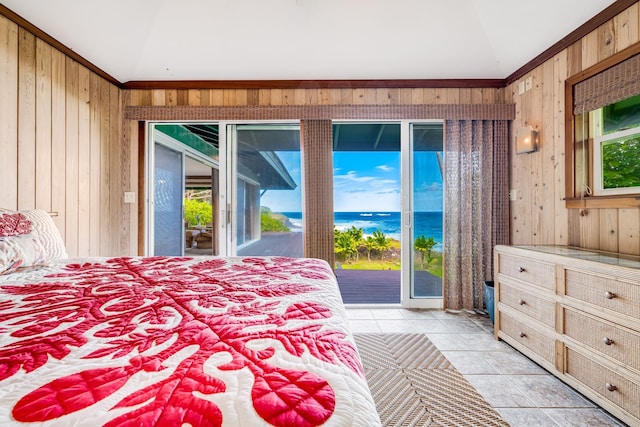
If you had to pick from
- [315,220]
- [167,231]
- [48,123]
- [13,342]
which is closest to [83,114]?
[48,123]

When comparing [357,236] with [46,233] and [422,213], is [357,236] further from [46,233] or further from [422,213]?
[46,233]

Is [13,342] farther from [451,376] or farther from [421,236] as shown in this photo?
[421,236]

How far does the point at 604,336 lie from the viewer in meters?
1.57

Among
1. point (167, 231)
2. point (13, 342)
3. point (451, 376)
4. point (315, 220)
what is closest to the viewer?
point (13, 342)

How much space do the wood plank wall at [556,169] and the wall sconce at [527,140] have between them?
58 millimetres

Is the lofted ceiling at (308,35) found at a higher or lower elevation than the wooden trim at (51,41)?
higher

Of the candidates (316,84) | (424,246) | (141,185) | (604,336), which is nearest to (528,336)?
(604,336)

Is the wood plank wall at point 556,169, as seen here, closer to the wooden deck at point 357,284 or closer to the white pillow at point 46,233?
the wooden deck at point 357,284

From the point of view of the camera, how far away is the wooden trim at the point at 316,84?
3041 mm

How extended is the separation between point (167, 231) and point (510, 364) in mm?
3720

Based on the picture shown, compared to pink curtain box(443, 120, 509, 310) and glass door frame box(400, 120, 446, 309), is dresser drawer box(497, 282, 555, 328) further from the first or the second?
glass door frame box(400, 120, 446, 309)

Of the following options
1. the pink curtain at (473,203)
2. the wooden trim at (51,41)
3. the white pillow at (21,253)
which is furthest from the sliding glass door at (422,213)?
the wooden trim at (51,41)

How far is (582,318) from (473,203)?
1.56m

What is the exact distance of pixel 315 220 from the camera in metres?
3.06
